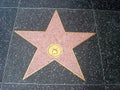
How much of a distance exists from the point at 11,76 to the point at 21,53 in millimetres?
192

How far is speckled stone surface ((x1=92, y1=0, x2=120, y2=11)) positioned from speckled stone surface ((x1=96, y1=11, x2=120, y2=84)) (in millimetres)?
51

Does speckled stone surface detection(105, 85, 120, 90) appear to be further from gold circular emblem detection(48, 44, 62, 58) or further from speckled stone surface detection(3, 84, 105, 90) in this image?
gold circular emblem detection(48, 44, 62, 58)

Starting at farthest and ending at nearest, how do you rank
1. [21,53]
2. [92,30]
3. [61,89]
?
[92,30] → [21,53] → [61,89]

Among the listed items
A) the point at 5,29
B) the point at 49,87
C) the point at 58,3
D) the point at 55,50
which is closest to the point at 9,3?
the point at 5,29

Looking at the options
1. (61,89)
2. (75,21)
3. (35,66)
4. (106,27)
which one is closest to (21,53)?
(35,66)

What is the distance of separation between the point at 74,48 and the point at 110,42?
0.96 ft

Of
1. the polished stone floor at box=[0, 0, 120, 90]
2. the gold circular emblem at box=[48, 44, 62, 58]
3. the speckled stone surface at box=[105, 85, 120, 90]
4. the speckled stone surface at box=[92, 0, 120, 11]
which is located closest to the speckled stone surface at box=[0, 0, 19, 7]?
the polished stone floor at box=[0, 0, 120, 90]

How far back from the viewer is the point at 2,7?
1.79m

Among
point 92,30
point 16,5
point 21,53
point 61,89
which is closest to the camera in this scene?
point 61,89

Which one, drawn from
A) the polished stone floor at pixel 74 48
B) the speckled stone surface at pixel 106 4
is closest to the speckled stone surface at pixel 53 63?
the polished stone floor at pixel 74 48

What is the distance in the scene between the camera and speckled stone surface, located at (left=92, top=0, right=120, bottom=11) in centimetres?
182

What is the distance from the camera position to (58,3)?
5.99 ft

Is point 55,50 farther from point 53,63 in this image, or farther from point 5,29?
point 5,29

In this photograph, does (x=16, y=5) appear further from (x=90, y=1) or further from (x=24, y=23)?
(x=90, y=1)
